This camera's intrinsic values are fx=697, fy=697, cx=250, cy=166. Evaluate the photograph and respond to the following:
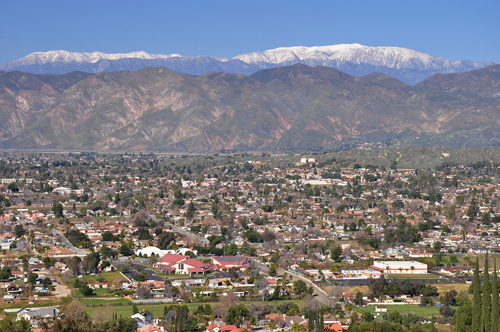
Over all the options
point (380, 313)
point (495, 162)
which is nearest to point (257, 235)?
point (380, 313)

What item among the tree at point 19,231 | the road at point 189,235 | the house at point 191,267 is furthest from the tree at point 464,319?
the tree at point 19,231

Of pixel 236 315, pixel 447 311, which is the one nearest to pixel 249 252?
pixel 236 315

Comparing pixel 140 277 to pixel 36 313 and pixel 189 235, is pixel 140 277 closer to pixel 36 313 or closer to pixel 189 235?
pixel 36 313

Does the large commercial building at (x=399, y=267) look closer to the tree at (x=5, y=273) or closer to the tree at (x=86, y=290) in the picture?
the tree at (x=86, y=290)

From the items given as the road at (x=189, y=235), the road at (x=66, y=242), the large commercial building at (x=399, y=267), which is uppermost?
the road at (x=66, y=242)

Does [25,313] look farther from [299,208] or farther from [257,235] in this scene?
[299,208]

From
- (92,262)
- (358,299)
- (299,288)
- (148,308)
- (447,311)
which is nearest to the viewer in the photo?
(447,311)

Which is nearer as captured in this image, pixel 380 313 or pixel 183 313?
pixel 183 313
